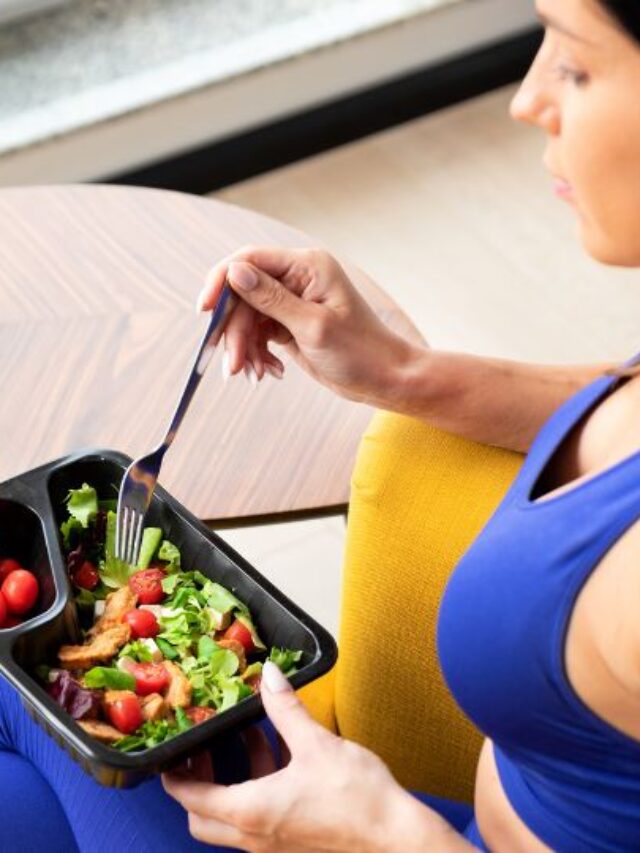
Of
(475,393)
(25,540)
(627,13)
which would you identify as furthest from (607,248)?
(25,540)

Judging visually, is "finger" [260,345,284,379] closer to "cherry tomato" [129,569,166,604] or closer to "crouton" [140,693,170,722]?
"cherry tomato" [129,569,166,604]

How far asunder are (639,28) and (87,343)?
85cm

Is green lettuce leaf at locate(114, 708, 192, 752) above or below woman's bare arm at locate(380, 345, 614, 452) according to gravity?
below

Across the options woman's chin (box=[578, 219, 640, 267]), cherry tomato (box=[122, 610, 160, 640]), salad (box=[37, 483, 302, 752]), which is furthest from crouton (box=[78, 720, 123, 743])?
woman's chin (box=[578, 219, 640, 267])

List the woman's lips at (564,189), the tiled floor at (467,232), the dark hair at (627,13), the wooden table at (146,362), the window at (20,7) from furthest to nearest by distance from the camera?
the window at (20,7) < the tiled floor at (467,232) < the wooden table at (146,362) < the woman's lips at (564,189) < the dark hair at (627,13)

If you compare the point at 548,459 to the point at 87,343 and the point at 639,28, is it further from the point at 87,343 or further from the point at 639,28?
the point at 87,343

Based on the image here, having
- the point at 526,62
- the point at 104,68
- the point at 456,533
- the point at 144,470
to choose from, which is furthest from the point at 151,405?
the point at 526,62

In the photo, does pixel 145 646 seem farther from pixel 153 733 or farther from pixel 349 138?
pixel 349 138

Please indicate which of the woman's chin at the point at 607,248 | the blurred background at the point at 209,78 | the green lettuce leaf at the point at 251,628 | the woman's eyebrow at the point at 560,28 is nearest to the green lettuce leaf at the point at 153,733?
the green lettuce leaf at the point at 251,628

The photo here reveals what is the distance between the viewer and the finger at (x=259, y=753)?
49.0 inches

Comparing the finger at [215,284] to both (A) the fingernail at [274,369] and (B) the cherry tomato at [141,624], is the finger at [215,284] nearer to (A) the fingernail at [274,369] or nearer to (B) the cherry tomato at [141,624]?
(A) the fingernail at [274,369]

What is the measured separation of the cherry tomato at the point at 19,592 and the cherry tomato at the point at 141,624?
90 mm

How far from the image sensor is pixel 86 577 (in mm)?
1312

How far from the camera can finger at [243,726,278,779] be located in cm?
125
